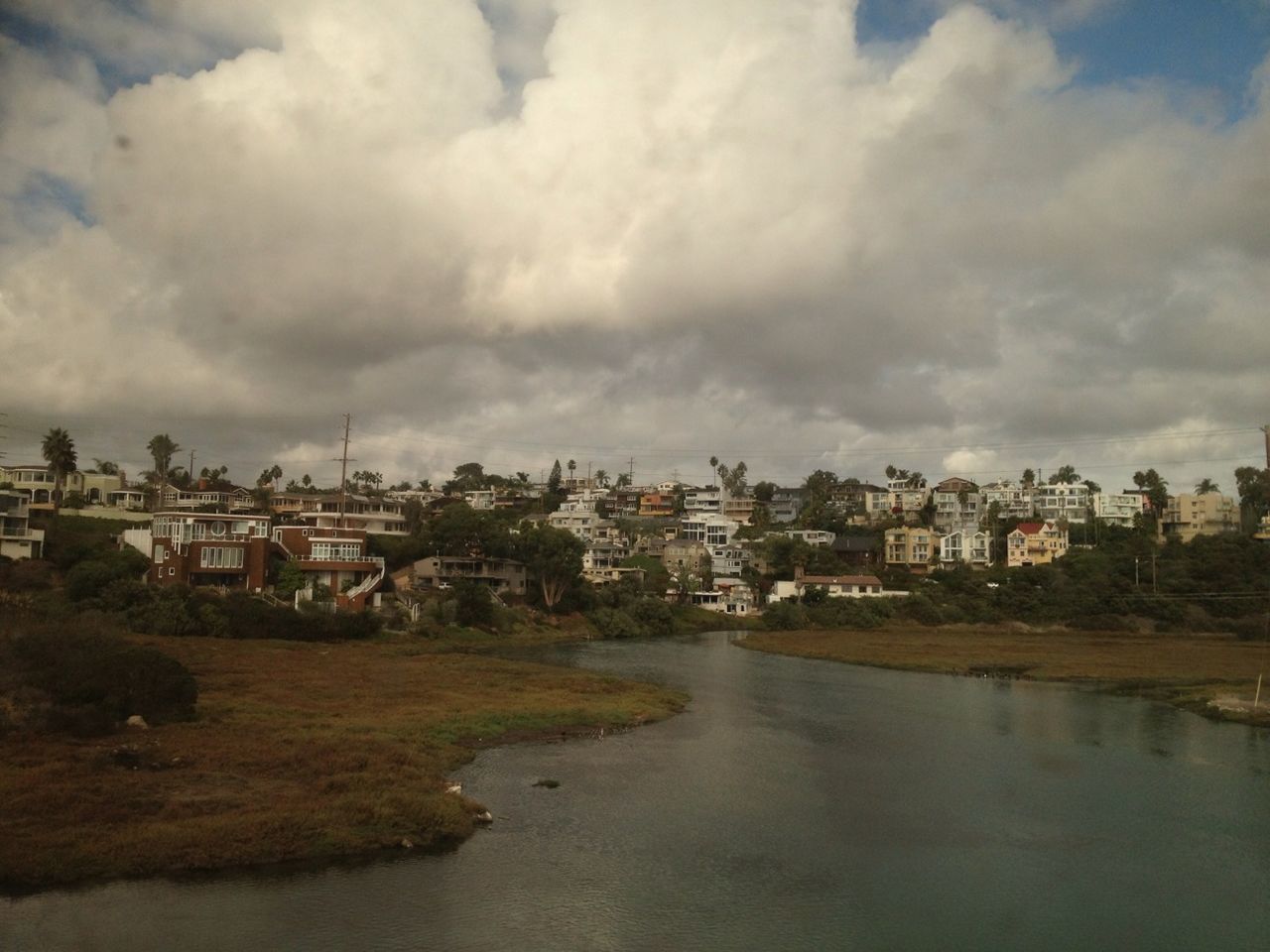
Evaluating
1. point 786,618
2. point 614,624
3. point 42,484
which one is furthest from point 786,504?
point 42,484

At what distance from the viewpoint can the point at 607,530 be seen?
141125mm

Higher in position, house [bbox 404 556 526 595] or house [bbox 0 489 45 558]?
house [bbox 0 489 45 558]

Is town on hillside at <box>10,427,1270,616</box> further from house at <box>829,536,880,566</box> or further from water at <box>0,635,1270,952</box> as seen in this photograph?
water at <box>0,635,1270,952</box>

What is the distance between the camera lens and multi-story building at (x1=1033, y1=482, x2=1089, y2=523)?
434 ft

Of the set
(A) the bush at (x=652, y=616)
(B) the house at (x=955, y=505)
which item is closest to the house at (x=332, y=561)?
(A) the bush at (x=652, y=616)

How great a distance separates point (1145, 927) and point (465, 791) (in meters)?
17.3

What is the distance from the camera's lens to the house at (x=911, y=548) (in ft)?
381

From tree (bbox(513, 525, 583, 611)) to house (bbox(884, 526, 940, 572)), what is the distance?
4910cm

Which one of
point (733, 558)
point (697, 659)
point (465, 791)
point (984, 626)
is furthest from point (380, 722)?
point (733, 558)

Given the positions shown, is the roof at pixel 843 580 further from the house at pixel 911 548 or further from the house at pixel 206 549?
the house at pixel 206 549

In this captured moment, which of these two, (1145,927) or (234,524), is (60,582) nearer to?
(234,524)

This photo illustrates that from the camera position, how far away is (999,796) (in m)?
29.0

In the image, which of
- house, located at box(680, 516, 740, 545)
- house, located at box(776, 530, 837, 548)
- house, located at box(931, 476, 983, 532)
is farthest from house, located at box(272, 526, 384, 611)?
house, located at box(931, 476, 983, 532)

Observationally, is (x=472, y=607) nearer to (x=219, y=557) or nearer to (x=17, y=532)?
(x=219, y=557)
